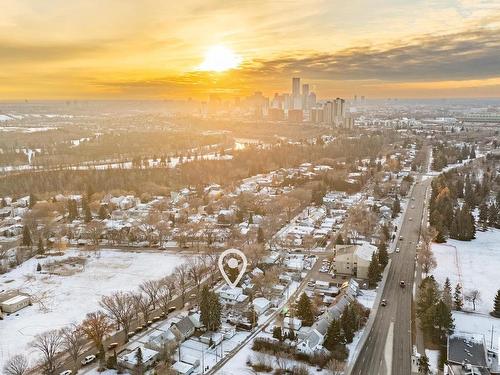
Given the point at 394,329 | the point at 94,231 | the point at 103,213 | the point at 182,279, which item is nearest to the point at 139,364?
the point at 182,279

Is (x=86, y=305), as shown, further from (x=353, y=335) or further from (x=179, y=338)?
(x=353, y=335)

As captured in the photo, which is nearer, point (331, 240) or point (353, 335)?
point (353, 335)

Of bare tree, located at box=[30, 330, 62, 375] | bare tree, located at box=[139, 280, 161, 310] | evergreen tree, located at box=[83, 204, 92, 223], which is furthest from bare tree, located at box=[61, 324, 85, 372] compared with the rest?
evergreen tree, located at box=[83, 204, 92, 223]

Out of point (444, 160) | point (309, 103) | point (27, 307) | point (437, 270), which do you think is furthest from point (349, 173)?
point (309, 103)

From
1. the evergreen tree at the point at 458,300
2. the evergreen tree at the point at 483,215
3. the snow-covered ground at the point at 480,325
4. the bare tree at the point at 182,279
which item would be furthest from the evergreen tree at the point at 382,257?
the evergreen tree at the point at 483,215

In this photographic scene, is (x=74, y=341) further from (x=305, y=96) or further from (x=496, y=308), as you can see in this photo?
(x=305, y=96)
